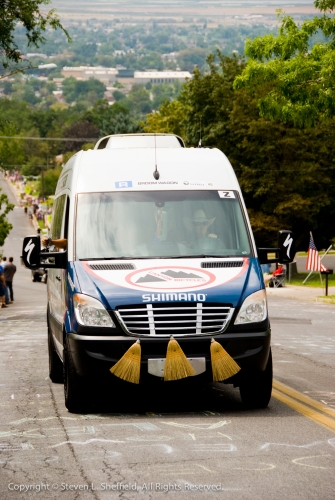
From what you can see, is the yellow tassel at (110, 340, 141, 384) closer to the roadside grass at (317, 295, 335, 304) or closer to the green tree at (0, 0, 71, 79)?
the green tree at (0, 0, 71, 79)

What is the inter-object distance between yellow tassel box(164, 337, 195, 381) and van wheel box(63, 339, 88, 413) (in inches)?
31.4

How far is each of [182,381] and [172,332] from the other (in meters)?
0.46

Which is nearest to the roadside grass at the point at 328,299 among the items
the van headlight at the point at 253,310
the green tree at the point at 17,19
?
the green tree at the point at 17,19

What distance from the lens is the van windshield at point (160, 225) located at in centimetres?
1055

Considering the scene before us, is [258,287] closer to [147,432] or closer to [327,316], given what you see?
[147,432]

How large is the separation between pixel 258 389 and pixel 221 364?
64 cm

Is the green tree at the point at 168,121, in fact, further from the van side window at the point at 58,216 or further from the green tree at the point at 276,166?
the van side window at the point at 58,216

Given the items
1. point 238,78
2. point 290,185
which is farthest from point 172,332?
point 290,185

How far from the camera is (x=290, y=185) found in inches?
2203

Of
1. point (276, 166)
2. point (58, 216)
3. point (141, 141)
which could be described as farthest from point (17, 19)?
point (276, 166)

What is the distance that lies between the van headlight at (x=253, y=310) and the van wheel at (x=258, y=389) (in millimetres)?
482

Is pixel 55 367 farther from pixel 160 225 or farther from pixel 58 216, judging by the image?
pixel 160 225

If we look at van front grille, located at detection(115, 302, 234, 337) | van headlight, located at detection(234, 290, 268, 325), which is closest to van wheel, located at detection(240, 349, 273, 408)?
van headlight, located at detection(234, 290, 268, 325)

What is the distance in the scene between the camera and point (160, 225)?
Answer: 10.8 meters
